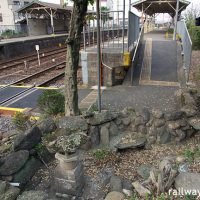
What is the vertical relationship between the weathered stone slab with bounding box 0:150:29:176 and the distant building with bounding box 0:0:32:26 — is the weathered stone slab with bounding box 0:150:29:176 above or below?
below

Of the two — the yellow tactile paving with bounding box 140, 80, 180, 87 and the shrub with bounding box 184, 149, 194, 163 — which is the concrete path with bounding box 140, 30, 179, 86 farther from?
the shrub with bounding box 184, 149, 194, 163

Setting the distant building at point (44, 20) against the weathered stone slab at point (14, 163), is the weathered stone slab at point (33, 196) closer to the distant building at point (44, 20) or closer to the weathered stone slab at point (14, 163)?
the weathered stone slab at point (14, 163)

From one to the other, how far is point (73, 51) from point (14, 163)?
2.97m

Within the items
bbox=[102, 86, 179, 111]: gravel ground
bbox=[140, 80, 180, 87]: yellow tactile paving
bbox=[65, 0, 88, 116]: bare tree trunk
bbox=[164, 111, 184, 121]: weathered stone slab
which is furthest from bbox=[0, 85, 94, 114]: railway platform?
bbox=[164, 111, 184, 121]: weathered stone slab

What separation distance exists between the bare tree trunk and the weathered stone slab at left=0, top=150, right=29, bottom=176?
2188mm

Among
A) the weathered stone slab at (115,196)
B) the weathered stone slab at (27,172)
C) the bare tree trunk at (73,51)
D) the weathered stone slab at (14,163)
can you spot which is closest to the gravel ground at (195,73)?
the bare tree trunk at (73,51)

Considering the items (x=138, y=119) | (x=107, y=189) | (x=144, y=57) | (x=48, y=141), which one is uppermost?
(x=144, y=57)

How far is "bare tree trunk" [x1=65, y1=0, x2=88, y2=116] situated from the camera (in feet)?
17.8

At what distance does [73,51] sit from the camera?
5.80m

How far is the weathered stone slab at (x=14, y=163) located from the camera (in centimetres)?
402

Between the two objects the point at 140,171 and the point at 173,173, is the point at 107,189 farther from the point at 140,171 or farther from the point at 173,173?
the point at 173,173

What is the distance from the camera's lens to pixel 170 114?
18.0 feet

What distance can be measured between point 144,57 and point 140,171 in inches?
361

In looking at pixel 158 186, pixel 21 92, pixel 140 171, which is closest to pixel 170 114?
pixel 140 171
